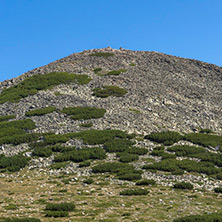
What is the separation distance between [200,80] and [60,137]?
127ft

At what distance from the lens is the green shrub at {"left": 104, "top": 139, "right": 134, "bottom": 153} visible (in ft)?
110

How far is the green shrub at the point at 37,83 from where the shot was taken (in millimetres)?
55650

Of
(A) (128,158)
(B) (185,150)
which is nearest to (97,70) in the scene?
(B) (185,150)

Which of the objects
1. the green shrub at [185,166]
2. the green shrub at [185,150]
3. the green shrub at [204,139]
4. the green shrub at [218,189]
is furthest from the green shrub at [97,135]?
the green shrub at [218,189]

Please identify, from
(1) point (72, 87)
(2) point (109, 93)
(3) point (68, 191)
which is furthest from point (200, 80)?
(3) point (68, 191)

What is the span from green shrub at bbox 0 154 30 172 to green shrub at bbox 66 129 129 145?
7.26 m

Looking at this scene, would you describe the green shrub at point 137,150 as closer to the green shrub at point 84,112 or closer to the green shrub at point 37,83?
the green shrub at point 84,112

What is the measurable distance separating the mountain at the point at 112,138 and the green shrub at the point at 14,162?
0.11m

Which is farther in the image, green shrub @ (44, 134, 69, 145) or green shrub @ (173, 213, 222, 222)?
green shrub @ (44, 134, 69, 145)

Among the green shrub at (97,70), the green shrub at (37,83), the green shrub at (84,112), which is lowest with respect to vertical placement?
the green shrub at (84,112)

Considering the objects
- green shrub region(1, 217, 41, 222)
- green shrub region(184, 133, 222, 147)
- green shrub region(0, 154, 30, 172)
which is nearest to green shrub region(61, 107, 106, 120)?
green shrub region(184, 133, 222, 147)

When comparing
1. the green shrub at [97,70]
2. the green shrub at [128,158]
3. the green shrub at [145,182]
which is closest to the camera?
the green shrub at [145,182]

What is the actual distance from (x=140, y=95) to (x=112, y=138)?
61.4 feet

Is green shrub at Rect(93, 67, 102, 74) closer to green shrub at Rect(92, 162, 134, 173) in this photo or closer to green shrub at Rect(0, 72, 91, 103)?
green shrub at Rect(0, 72, 91, 103)
